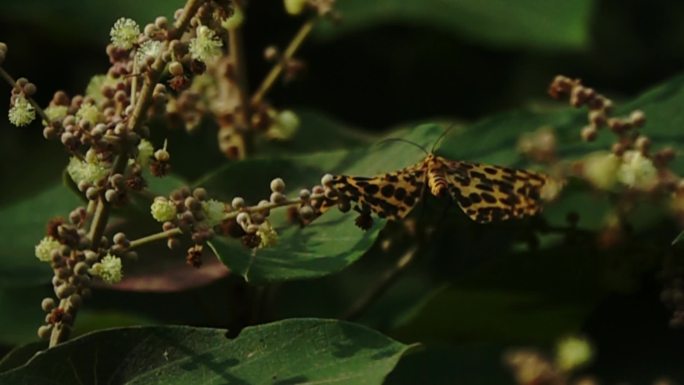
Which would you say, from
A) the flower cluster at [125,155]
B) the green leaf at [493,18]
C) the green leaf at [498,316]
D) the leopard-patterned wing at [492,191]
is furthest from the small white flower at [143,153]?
the green leaf at [493,18]

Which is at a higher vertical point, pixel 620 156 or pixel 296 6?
pixel 296 6

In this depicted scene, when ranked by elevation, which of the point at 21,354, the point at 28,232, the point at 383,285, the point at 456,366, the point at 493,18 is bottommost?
the point at 456,366

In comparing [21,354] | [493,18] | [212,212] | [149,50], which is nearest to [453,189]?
[212,212]

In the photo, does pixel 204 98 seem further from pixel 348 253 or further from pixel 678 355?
pixel 678 355

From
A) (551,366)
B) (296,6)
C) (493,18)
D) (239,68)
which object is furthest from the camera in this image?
(493,18)

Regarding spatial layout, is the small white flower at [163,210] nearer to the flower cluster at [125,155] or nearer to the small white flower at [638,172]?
the flower cluster at [125,155]

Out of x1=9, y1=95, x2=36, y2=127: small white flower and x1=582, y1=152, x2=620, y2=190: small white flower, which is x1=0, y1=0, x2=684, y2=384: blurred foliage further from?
x1=9, y1=95, x2=36, y2=127: small white flower

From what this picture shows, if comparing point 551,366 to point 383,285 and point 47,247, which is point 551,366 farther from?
point 47,247

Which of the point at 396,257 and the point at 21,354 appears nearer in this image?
the point at 21,354
